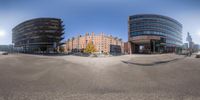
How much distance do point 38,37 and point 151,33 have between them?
5661 cm

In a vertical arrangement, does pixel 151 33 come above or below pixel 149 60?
above

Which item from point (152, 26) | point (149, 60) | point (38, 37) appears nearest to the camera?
point (149, 60)

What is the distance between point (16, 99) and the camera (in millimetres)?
5547

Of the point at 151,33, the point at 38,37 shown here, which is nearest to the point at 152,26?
the point at 151,33

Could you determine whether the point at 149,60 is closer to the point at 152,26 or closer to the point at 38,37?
the point at 152,26

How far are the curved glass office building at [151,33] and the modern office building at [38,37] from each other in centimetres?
3286

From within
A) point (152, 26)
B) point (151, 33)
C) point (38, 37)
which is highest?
point (152, 26)

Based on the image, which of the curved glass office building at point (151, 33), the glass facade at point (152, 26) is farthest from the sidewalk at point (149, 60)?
the glass facade at point (152, 26)

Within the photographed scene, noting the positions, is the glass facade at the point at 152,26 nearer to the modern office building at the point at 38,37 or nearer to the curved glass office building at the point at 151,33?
the curved glass office building at the point at 151,33

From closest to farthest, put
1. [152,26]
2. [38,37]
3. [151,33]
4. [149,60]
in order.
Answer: [149,60]
[151,33]
[152,26]
[38,37]

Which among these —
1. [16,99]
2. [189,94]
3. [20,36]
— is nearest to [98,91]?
[16,99]

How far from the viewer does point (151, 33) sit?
67.3 metres

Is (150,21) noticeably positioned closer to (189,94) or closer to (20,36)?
(189,94)

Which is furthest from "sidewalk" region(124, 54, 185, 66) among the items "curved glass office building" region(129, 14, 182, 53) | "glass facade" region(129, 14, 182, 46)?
"glass facade" region(129, 14, 182, 46)
